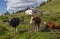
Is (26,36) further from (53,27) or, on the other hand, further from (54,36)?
(53,27)

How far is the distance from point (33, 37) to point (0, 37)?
6.00m

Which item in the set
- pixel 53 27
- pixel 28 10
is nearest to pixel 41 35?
pixel 53 27

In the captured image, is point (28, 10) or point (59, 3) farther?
point (59, 3)

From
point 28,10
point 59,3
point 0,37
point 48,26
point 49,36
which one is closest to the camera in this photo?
point 49,36

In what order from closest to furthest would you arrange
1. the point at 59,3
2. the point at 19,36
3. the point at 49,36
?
the point at 49,36, the point at 19,36, the point at 59,3

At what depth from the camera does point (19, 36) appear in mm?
27953

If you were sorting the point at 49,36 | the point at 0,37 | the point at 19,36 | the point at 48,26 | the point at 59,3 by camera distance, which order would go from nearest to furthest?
the point at 49,36
the point at 19,36
the point at 0,37
the point at 48,26
the point at 59,3

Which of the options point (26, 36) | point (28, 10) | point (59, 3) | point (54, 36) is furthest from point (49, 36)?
point (59, 3)

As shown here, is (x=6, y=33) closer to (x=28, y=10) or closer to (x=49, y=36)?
(x=49, y=36)

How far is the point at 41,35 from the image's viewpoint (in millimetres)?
25859

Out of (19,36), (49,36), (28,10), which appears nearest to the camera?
(49,36)

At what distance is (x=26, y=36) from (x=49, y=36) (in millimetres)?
3016

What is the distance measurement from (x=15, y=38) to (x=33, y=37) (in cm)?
321

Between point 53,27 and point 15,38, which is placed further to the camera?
point 53,27
